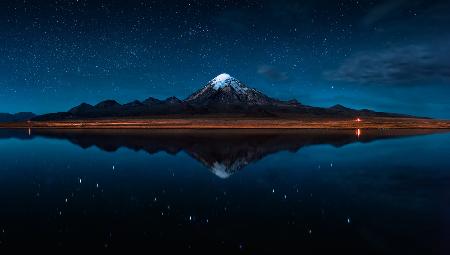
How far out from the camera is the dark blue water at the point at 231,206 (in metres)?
13.1

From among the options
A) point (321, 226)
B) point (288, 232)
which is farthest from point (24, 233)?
point (321, 226)

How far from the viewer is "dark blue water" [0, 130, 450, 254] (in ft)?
43.0

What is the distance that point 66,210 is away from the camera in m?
17.5

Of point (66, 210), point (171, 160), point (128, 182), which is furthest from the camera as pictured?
point (171, 160)

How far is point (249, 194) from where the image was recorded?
20.9 metres

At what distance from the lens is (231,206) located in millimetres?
18078

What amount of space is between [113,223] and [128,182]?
9660 mm

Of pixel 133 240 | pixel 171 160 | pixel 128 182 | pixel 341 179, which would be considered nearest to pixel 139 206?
pixel 133 240

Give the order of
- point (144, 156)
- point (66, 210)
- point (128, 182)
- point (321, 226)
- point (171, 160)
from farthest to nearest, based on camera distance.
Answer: point (144, 156), point (171, 160), point (128, 182), point (66, 210), point (321, 226)

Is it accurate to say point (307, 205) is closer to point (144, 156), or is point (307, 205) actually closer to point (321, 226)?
point (321, 226)

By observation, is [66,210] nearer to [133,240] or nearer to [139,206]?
[139,206]

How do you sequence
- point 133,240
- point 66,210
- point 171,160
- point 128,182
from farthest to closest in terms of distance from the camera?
point 171,160, point 128,182, point 66,210, point 133,240

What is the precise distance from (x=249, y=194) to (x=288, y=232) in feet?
22.8

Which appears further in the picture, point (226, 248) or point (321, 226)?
point (321, 226)
